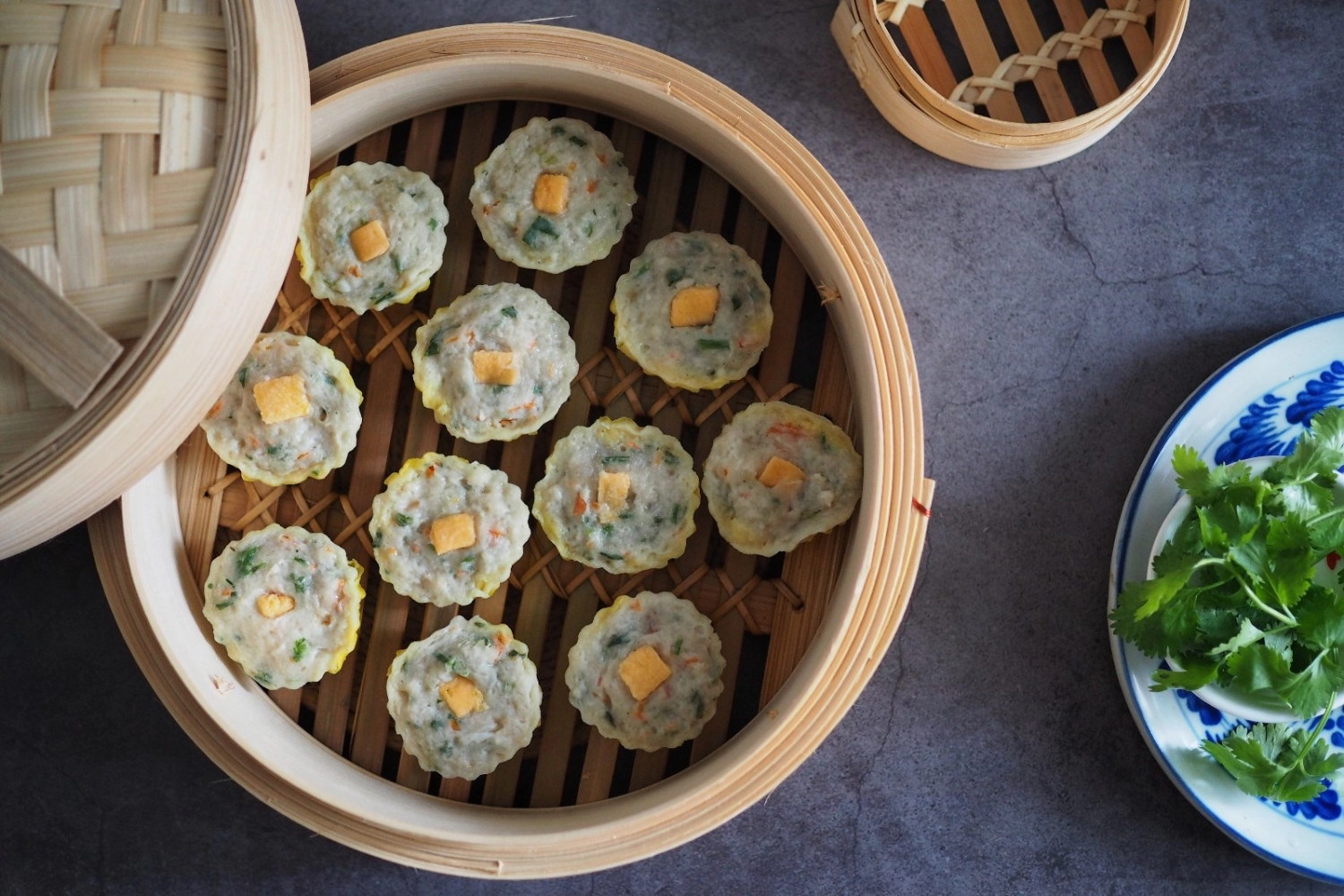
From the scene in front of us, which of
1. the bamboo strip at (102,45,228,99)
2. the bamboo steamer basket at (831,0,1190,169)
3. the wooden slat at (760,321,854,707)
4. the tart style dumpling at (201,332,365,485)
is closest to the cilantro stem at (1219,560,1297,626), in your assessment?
the wooden slat at (760,321,854,707)

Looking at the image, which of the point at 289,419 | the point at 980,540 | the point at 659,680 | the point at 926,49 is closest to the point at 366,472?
the point at 289,419

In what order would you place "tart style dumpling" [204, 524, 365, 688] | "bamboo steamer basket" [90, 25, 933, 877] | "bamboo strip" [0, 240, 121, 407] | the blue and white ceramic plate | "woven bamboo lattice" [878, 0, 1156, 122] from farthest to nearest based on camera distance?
"woven bamboo lattice" [878, 0, 1156, 122]
the blue and white ceramic plate
"tart style dumpling" [204, 524, 365, 688]
"bamboo steamer basket" [90, 25, 933, 877]
"bamboo strip" [0, 240, 121, 407]

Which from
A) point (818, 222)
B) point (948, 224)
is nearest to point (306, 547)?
point (818, 222)

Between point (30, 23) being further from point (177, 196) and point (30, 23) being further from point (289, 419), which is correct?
point (289, 419)

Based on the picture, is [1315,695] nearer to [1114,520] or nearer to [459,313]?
[1114,520]

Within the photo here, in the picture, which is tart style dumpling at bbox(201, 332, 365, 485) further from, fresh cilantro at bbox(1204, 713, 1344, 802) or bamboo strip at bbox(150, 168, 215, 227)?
fresh cilantro at bbox(1204, 713, 1344, 802)

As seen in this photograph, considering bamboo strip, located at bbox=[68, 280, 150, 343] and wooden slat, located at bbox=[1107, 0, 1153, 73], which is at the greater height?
wooden slat, located at bbox=[1107, 0, 1153, 73]

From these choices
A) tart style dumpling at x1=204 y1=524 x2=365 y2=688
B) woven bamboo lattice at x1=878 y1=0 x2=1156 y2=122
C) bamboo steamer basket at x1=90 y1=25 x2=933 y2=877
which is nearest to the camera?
bamboo steamer basket at x1=90 y1=25 x2=933 y2=877

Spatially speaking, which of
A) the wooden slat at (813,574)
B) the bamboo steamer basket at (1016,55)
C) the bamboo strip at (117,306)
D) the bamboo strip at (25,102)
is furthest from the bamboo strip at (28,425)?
the bamboo steamer basket at (1016,55)

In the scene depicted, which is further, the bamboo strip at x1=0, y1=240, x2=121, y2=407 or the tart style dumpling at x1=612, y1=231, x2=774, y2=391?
the tart style dumpling at x1=612, y1=231, x2=774, y2=391
